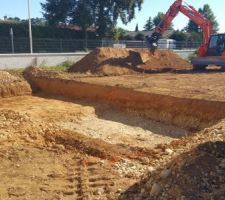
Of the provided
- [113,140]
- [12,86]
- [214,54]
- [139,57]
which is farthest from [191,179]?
[139,57]

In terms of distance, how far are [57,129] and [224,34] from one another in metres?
11.4

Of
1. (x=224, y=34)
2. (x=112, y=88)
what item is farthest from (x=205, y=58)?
(x=112, y=88)

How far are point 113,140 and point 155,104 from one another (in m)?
2.71

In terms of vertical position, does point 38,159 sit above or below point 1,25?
below

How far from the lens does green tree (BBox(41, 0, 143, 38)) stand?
3419 centimetres

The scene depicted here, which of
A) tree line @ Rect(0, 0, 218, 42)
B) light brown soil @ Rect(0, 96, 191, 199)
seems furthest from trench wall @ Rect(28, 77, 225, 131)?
tree line @ Rect(0, 0, 218, 42)

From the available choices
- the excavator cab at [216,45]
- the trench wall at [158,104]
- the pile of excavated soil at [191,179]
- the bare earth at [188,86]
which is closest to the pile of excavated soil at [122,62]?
the excavator cab at [216,45]

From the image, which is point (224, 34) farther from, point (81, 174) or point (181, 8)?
point (81, 174)

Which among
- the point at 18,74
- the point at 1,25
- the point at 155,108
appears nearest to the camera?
the point at 155,108

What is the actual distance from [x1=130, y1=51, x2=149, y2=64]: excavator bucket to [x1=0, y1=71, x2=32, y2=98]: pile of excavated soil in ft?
20.9

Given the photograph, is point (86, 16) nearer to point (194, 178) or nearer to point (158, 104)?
point (158, 104)

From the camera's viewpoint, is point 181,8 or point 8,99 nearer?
point 8,99

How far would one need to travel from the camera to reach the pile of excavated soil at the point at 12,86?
581 inches

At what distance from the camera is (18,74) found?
1703cm
